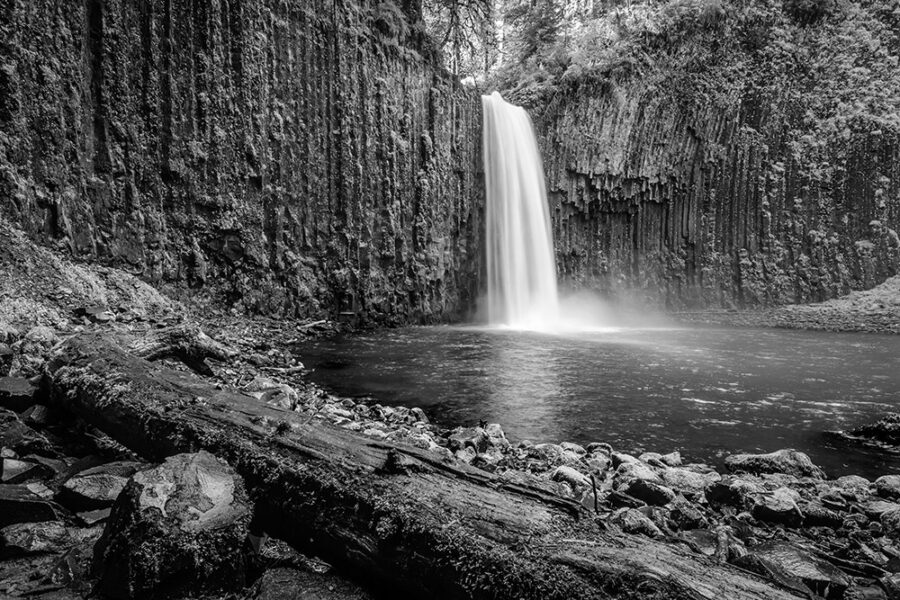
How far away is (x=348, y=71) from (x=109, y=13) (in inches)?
252

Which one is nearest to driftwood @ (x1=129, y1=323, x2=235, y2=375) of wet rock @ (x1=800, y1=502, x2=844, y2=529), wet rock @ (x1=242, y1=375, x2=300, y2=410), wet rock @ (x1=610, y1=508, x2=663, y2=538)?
wet rock @ (x1=242, y1=375, x2=300, y2=410)

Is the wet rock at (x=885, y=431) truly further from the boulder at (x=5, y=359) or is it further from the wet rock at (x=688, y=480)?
the boulder at (x=5, y=359)

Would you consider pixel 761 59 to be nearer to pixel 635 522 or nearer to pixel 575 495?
pixel 575 495

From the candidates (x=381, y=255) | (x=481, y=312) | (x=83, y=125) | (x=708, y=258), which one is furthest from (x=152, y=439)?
(x=708, y=258)

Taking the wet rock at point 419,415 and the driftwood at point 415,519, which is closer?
the driftwood at point 415,519

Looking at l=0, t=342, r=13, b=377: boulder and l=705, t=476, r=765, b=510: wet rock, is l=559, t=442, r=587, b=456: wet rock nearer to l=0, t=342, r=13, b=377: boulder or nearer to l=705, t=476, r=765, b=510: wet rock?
l=705, t=476, r=765, b=510: wet rock

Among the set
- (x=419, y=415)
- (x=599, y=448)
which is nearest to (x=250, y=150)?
(x=419, y=415)

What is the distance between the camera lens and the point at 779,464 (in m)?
4.26

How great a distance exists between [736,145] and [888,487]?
2283cm

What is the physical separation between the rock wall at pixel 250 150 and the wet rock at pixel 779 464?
11412mm

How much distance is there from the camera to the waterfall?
1961 centimetres

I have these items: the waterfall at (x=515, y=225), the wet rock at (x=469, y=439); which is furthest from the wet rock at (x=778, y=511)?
the waterfall at (x=515, y=225)

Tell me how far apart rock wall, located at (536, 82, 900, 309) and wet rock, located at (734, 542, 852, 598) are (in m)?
20.4

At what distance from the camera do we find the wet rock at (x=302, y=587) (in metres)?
1.62
